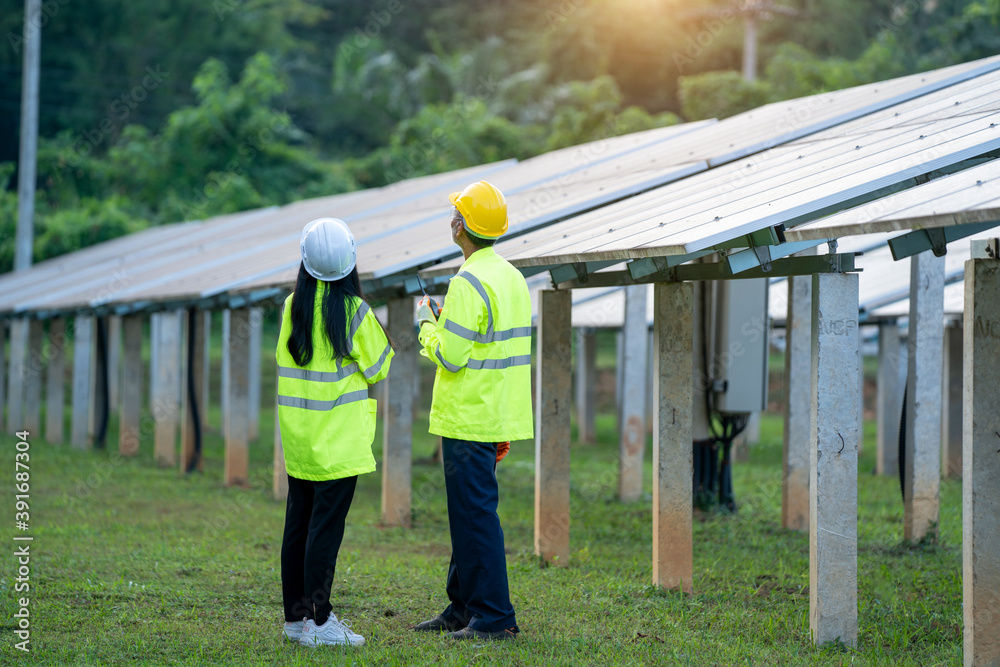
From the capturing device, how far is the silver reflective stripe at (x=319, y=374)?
4.84 meters

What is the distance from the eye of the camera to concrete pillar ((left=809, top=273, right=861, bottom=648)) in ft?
16.6

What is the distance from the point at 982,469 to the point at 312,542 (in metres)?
2.86

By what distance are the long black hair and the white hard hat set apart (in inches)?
1.8

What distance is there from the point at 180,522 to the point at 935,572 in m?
5.70

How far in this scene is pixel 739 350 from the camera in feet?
29.8

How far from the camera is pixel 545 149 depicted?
30141mm

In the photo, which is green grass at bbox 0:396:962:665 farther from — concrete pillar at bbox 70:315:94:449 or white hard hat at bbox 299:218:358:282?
concrete pillar at bbox 70:315:94:449

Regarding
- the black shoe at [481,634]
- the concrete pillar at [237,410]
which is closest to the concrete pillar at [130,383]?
the concrete pillar at [237,410]

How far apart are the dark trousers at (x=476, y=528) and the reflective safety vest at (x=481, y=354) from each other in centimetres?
11

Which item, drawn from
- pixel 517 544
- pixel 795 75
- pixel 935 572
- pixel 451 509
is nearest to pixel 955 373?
pixel 935 572

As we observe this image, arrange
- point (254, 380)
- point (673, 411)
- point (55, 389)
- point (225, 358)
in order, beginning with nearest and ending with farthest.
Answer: point (673, 411)
point (55, 389)
point (225, 358)
point (254, 380)

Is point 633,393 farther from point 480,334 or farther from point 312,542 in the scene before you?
point 312,542

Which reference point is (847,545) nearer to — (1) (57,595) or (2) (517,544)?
(2) (517,544)

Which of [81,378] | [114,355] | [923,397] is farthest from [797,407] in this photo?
[114,355]
